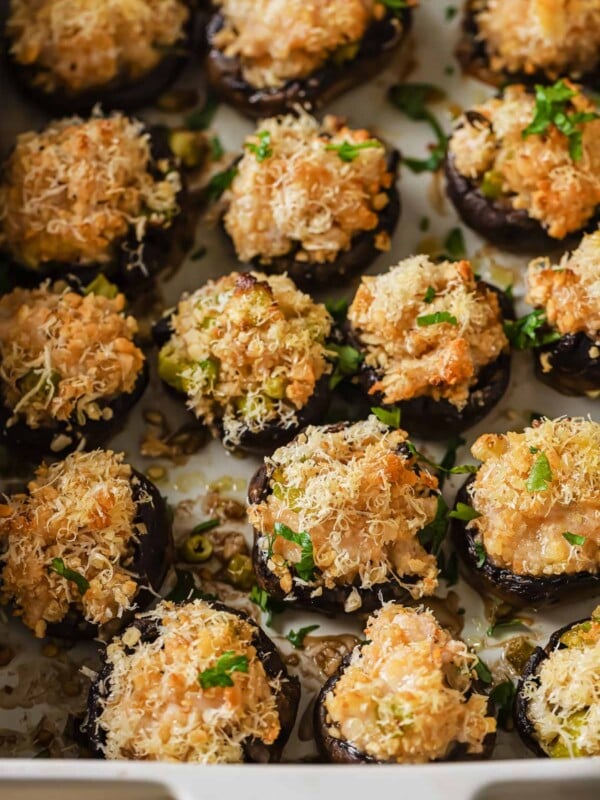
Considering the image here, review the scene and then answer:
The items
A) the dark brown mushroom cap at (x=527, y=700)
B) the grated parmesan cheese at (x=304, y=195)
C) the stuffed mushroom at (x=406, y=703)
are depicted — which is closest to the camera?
the stuffed mushroom at (x=406, y=703)

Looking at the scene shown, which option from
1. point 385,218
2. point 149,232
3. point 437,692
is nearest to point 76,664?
point 437,692

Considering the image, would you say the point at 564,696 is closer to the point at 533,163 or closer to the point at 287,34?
the point at 533,163

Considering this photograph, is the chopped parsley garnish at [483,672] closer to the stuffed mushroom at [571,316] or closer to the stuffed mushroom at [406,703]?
the stuffed mushroom at [406,703]

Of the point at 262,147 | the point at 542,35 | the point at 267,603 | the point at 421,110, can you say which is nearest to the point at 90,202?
the point at 262,147

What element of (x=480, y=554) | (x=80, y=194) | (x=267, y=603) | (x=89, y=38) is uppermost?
(x=89, y=38)

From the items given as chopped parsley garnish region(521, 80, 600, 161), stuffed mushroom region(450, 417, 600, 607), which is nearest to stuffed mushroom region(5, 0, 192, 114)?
chopped parsley garnish region(521, 80, 600, 161)

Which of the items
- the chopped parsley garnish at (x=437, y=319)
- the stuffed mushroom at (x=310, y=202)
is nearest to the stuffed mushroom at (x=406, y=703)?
the chopped parsley garnish at (x=437, y=319)
